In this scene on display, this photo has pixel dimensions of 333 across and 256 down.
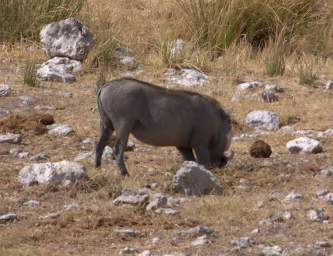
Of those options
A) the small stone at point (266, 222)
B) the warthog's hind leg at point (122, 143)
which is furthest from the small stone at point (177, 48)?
the small stone at point (266, 222)

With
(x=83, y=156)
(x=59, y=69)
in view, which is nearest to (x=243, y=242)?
(x=83, y=156)

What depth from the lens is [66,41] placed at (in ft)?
43.0

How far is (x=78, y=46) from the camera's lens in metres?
13.1

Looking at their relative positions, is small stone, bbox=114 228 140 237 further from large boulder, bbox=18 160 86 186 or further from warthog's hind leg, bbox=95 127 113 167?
warthog's hind leg, bbox=95 127 113 167

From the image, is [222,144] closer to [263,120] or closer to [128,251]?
[263,120]

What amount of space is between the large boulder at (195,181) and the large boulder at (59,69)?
4761 mm

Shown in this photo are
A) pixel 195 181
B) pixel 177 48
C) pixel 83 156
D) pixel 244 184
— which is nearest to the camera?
pixel 195 181

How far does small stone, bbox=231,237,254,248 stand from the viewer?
21.6ft

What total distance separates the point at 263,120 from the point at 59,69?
2989 mm

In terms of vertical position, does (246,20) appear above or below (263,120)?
below

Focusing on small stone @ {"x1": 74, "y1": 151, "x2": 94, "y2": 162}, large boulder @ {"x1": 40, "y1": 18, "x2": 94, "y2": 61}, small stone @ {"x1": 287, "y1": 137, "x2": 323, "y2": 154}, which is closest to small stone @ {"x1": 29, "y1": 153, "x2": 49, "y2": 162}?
small stone @ {"x1": 74, "y1": 151, "x2": 94, "y2": 162}

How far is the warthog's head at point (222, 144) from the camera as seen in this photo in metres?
8.91

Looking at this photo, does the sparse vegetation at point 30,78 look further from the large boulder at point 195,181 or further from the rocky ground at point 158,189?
the large boulder at point 195,181

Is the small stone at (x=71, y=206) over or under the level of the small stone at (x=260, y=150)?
over
